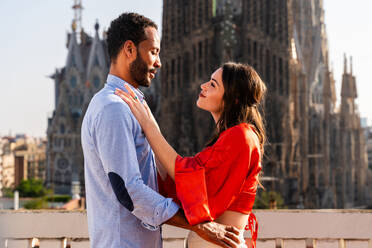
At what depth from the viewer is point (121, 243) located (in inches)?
100.0

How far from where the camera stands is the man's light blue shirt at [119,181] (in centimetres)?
248

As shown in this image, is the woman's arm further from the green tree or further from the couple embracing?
the green tree

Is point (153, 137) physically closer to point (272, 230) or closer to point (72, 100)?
point (272, 230)

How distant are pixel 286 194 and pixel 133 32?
3012 cm

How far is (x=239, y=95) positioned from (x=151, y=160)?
22.7 inches

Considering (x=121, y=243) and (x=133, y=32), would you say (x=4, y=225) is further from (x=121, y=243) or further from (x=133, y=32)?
(x=133, y=32)

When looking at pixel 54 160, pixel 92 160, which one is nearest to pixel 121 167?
pixel 92 160

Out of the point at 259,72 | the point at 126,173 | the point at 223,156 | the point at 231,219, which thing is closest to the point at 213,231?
the point at 231,219

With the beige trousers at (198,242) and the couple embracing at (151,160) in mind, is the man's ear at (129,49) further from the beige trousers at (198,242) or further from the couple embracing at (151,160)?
the beige trousers at (198,242)

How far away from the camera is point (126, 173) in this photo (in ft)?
8.10

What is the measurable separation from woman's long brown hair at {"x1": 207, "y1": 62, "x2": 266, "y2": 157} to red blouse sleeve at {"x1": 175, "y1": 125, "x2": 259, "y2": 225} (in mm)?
174

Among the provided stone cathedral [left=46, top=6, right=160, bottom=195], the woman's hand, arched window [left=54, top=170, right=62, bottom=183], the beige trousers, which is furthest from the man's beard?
arched window [left=54, top=170, right=62, bottom=183]

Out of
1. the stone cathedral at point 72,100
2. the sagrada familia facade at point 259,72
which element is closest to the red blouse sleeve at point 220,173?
the sagrada familia facade at point 259,72

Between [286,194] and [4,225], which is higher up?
[4,225]
